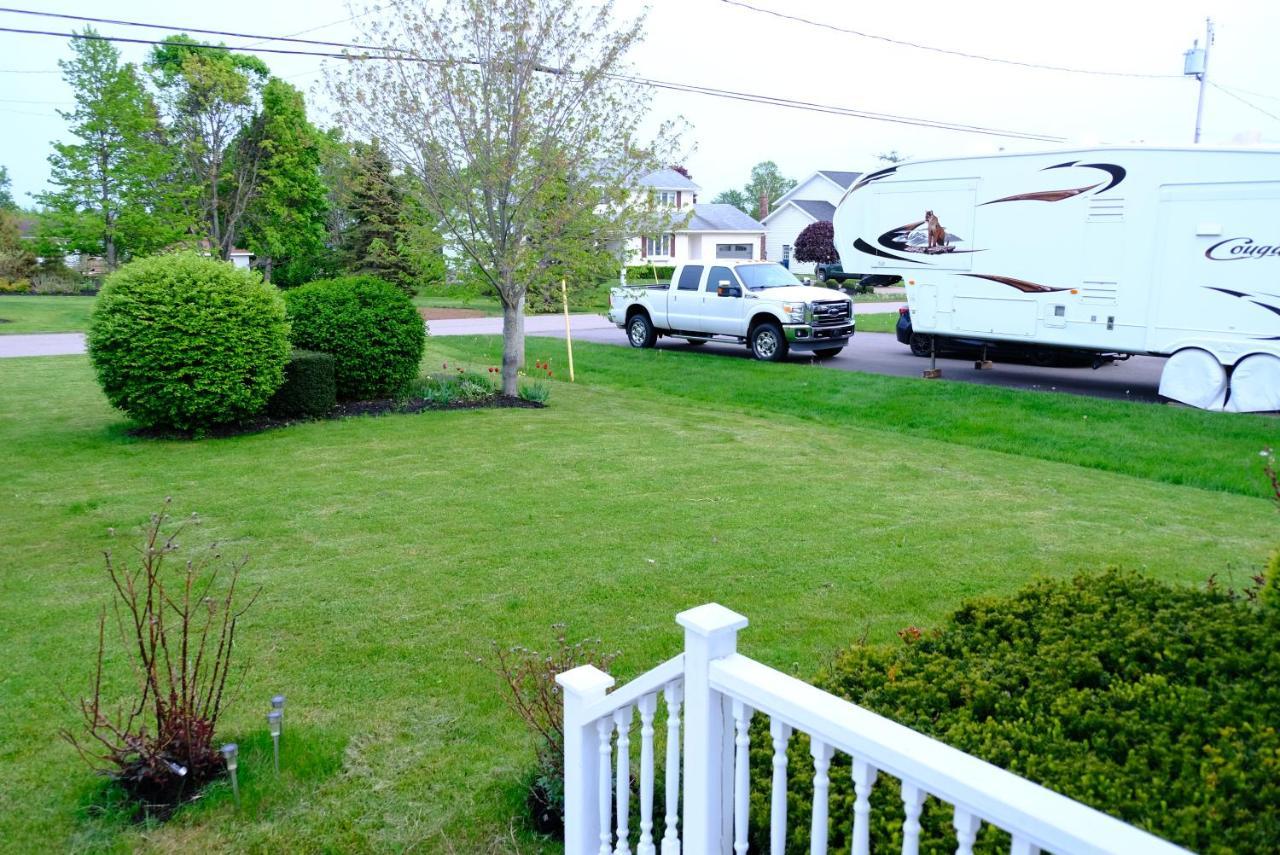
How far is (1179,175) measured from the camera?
12992 mm

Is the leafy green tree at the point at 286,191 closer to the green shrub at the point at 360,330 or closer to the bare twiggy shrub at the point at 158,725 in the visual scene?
the green shrub at the point at 360,330

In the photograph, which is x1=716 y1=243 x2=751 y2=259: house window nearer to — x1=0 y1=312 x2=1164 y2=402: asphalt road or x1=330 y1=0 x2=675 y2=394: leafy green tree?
x1=0 y1=312 x2=1164 y2=402: asphalt road

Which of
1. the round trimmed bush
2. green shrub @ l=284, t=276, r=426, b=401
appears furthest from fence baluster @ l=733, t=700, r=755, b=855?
green shrub @ l=284, t=276, r=426, b=401

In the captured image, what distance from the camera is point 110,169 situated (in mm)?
30359

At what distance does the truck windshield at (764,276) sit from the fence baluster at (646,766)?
1685 cm

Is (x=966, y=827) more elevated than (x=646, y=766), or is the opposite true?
(x=966, y=827)

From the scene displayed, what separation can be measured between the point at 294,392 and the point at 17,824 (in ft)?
28.7

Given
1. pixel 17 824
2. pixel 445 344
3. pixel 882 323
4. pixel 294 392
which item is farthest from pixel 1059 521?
pixel 882 323

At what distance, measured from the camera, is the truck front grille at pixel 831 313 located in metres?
18.1

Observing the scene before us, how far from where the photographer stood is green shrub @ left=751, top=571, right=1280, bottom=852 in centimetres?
243

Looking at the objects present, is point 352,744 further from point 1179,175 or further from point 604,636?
point 1179,175

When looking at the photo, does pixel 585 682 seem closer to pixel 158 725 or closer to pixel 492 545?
pixel 158 725

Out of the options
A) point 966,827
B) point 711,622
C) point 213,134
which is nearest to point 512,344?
point 711,622

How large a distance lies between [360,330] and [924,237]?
9331 millimetres
